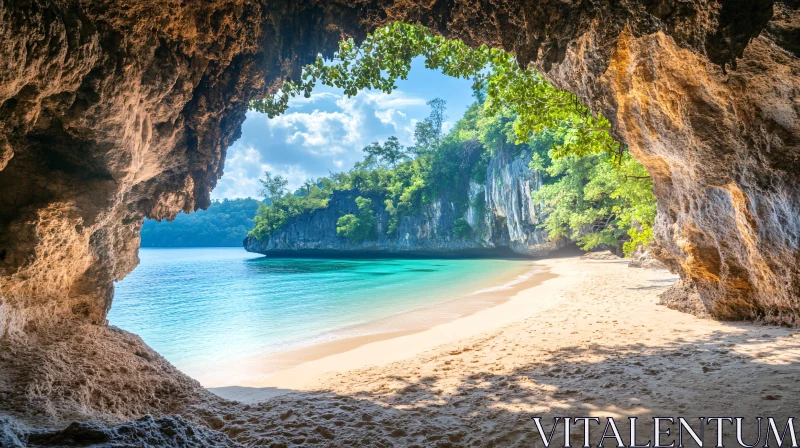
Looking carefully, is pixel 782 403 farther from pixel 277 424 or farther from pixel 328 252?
pixel 328 252

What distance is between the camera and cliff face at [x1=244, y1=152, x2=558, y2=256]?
116 feet

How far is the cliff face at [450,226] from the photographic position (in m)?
35.2

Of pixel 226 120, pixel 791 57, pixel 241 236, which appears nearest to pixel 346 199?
pixel 226 120

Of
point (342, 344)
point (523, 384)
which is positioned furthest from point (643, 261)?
point (523, 384)

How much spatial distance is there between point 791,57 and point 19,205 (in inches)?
251

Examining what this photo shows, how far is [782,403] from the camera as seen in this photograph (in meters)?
2.38

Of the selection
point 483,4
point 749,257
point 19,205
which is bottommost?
point 749,257

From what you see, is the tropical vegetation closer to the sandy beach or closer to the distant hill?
the sandy beach

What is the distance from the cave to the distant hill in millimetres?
103691

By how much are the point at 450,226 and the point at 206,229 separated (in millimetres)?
82804

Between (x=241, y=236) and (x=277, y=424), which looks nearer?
(x=277, y=424)

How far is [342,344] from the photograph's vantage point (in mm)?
8250

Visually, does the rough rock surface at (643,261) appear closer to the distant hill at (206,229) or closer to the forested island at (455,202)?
the forested island at (455,202)

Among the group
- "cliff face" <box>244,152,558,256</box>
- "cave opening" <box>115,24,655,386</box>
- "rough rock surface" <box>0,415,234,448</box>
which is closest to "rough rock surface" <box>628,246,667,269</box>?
A: "cave opening" <box>115,24,655,386</box>
